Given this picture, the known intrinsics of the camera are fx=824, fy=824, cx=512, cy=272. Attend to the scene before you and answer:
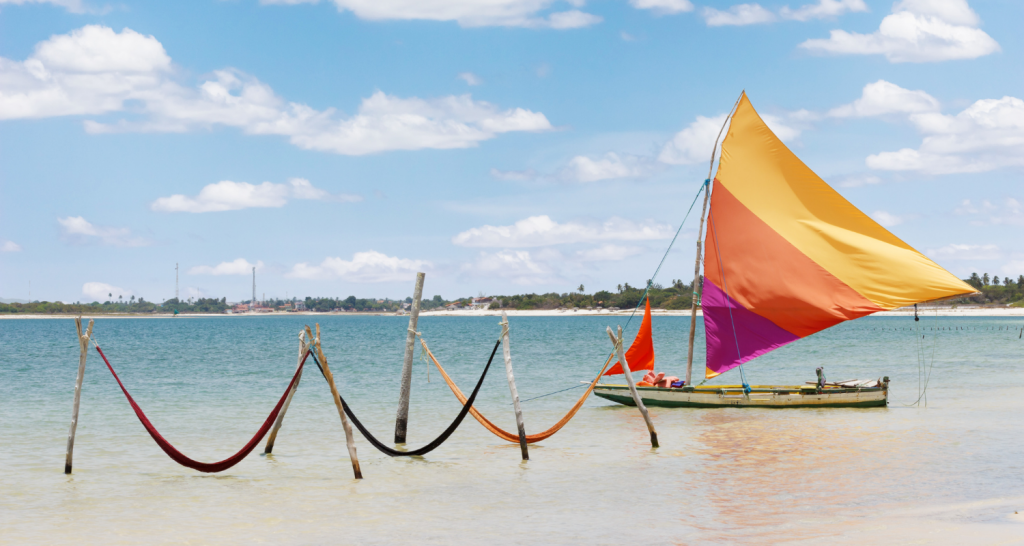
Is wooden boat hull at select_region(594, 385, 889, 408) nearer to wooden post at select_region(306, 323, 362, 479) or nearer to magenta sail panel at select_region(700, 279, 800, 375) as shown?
magenta sail panel at select_region(700, 279, 800, 375)

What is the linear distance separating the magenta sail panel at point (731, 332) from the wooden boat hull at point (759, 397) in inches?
34.6

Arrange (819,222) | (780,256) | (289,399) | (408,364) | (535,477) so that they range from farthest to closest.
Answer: (819,222)
(780,256)
(408,364)
(289,399)
(535,477)

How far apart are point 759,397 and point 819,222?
17.8 feet

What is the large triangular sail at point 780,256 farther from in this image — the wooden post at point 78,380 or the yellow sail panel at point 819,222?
the wooden post at point 78,380

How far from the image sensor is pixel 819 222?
23859 millimetres

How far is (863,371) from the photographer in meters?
45.3

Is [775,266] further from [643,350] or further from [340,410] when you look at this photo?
[340,410]

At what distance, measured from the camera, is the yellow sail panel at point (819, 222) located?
2212 cm

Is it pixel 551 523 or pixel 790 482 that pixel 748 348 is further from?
pixel 551 523

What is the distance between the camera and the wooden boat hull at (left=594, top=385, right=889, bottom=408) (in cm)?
2452

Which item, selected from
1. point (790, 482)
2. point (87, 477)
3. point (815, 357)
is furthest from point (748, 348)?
point (815, 357)

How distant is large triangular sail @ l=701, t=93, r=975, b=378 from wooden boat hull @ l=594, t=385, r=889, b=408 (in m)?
0.89

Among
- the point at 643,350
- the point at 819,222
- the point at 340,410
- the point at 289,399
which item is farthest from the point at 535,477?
the point at 819,222

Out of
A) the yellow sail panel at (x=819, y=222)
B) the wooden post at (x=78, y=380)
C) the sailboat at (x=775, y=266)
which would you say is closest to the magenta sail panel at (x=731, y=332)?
the sailboat at (x=775, y=266)
